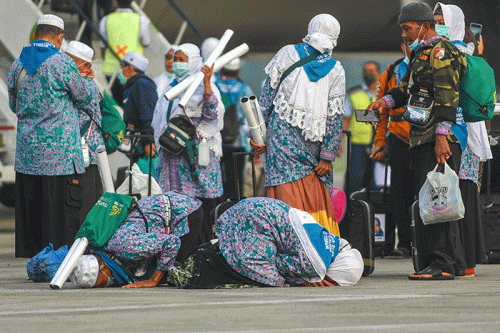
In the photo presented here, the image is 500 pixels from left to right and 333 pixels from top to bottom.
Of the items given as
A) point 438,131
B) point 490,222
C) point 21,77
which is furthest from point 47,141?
point 490,222

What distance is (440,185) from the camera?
22.5 feet

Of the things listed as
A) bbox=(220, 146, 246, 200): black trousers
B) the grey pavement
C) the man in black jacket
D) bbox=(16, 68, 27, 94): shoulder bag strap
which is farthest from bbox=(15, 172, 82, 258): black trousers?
bbox=(220, 146, 246, 200): black trousers

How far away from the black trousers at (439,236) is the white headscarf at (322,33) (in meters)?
0.94

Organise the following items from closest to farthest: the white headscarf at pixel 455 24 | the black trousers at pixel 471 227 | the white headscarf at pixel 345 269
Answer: the white headscarf at pixel 345 269 → the black trousers at pixel 471 227 → the white headscarf at pixel 455 24

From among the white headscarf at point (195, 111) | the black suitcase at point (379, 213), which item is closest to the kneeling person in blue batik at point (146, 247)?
the white headscarf at point (195, 111)

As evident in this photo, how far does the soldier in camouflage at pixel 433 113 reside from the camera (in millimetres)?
6855

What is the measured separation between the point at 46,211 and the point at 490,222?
3.36 metres

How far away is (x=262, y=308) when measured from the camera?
17.5 ft

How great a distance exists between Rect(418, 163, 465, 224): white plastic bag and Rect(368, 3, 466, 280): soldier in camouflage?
4.5 inches

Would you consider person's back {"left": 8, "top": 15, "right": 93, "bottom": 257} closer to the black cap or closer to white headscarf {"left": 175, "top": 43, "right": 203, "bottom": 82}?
white headscarf {"left": 175, "top": 43, "right": 203, "bottom": 82}

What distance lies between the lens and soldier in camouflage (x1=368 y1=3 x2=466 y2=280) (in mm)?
6855

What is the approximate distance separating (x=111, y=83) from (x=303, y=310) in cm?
761

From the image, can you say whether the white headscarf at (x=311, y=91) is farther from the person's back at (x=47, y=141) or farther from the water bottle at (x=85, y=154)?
the water bottle at (x=85, y=154)

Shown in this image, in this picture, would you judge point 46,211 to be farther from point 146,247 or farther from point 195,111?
point 195,111
